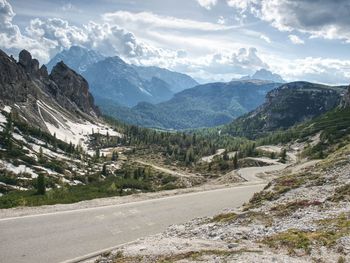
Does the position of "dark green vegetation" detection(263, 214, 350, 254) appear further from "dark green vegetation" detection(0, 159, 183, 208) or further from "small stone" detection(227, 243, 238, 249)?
"dark green vegetation" detection(0, 159, 183, 208)

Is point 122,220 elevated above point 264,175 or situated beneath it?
elevated above

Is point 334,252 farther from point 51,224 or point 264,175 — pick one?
point 264,175

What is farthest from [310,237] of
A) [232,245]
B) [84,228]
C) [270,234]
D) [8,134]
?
[8,134]

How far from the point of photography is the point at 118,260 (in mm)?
20047

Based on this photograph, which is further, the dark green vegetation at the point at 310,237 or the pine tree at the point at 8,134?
the pine tree at the point at 8,134

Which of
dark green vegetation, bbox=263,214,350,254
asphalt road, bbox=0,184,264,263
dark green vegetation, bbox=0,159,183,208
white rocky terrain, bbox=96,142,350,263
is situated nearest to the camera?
white rocky terrain, bbox=96,142,350,263

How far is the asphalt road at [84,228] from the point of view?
22.5 metres

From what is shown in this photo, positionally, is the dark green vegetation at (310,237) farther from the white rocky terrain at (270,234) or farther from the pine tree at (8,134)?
the pine tree at (8,134)

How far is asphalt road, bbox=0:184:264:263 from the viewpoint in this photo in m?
22.5

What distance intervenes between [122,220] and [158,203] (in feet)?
23.9

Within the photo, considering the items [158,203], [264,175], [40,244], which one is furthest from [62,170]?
[40,244]

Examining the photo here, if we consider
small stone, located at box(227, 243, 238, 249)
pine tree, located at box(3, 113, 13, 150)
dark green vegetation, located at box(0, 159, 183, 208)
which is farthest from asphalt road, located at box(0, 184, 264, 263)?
pine tree, located at box(3, 113, 13, 150)

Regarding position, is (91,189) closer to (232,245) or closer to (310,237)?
(232,245)

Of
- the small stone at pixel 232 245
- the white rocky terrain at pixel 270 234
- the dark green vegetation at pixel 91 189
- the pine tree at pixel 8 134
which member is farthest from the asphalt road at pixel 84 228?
the pine tree at pixel 8 134
